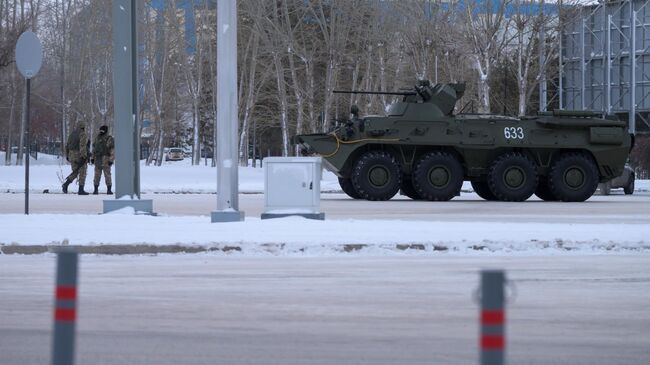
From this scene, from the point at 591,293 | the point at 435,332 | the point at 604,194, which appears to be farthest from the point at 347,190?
the point at 435,332

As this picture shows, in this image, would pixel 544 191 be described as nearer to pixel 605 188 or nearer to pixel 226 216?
pixel 605 188

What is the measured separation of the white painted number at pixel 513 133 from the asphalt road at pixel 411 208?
1617mm

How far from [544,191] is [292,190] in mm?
12936

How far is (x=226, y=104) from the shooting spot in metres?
17.2

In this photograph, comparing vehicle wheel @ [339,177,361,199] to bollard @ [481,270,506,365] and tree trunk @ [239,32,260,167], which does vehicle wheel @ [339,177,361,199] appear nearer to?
tree trunk @ [239,32,260,167]

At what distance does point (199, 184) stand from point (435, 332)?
96.1 feet

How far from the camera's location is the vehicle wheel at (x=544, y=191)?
1141 inches

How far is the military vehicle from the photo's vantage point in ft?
91.9

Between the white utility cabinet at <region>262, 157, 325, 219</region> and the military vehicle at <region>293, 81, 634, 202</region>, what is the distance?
10.1 m

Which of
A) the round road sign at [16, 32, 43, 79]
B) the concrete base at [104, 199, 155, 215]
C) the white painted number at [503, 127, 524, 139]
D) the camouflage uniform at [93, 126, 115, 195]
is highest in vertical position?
the round road sign at [16, 32, 43, 79]

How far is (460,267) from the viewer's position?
504 inches

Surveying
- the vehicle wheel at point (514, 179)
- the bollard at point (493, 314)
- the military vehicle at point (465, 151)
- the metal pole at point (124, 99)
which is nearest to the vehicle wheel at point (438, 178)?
the military vehicle at point (465, 151)

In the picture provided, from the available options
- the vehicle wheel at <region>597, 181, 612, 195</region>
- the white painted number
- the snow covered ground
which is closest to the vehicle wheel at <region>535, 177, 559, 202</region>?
the white painted number

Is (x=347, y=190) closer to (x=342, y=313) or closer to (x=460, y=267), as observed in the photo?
(x=460, y=267)
